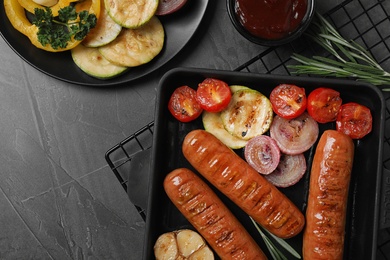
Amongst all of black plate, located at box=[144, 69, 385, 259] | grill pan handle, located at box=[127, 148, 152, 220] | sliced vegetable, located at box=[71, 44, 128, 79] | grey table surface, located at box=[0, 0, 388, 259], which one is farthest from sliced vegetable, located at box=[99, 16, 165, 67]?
grill pan handle, located at box=[127, 148, 152, 220]

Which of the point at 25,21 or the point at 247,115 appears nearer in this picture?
the point at 247,115

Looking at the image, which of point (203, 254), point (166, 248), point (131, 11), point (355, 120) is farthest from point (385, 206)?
point (131, 11)

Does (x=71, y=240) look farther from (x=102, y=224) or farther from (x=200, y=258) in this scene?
(x=200, y=258)

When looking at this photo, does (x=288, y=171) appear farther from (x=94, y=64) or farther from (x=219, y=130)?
(x=94, y=64)

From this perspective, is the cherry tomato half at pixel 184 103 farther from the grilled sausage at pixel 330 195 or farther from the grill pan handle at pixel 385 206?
the grill pan handle at pixel 385 206

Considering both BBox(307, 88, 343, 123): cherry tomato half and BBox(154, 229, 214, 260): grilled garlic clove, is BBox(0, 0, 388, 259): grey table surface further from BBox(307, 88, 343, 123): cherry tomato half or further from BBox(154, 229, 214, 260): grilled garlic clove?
BBox(307, 88, 343, 123): cherry tomato half

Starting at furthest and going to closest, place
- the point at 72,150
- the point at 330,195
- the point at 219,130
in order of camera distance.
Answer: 1. the point at 72,150
2. the point at 219,130
3. the point at 330,195

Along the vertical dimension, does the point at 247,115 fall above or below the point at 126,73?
below
